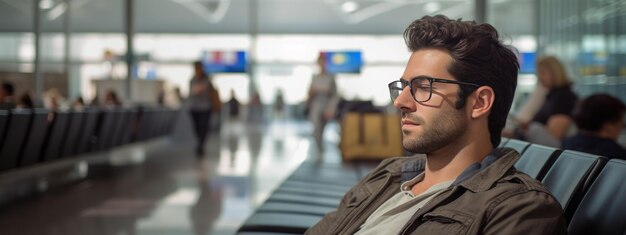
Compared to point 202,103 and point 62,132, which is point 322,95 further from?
point 62,132

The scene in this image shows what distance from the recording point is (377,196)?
2.36 metres

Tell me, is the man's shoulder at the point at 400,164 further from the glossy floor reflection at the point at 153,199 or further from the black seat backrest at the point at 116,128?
the black seat backrest at the point at 116,128

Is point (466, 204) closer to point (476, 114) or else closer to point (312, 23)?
point (476, 114)

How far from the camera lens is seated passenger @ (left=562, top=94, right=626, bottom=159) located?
4125 mm

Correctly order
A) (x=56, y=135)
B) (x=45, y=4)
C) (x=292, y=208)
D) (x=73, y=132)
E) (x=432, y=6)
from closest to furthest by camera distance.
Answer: (x=292, y=208)
(x=56, y=135)
(x=73, y=132)
(x=45, y=4)
(x=432, y=6)

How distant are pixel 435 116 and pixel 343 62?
96.3ft

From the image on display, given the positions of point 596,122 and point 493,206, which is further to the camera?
point 596,122

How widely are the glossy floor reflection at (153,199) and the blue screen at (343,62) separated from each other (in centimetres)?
1867

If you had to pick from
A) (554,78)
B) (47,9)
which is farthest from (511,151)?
(47,9)

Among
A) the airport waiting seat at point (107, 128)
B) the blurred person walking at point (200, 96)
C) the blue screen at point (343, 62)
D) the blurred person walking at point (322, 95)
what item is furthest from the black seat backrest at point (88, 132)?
the blue screen at point (343, 62)

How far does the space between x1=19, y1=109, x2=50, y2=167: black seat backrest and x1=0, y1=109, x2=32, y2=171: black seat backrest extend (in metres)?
0.16

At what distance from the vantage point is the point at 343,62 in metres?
31.3

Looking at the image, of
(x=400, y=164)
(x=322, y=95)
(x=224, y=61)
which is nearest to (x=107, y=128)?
(x=322, y=95)

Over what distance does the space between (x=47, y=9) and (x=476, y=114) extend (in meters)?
17.5
